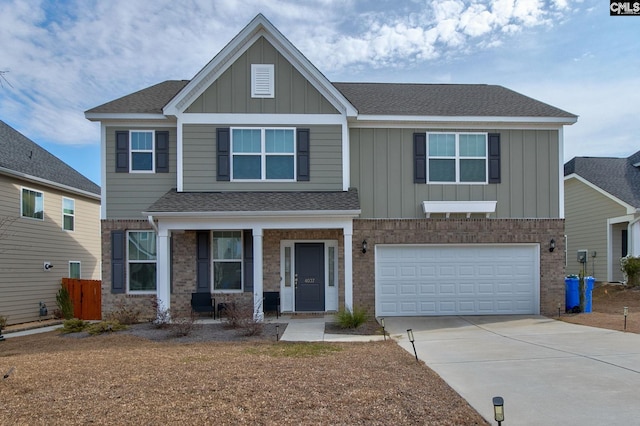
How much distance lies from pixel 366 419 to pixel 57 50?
45.8ft

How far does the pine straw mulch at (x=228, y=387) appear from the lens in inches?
208

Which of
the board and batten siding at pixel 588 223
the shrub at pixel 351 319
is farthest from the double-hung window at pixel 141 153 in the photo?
A: the board and batten siding at pixel 588 223

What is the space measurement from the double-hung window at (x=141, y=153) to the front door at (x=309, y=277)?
15.9 feet

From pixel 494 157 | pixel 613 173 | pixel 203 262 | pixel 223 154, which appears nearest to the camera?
pixel 223 154

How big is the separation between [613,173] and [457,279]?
40.2ft

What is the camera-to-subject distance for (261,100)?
13.5 m

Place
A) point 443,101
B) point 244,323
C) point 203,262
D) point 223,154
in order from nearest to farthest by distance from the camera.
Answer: point 244,323
point 223,154
point 203,262
point 443,101

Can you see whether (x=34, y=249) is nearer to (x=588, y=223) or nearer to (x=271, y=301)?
(x=271, y=301)

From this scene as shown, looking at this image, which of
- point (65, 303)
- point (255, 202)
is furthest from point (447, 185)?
point (65, 303)

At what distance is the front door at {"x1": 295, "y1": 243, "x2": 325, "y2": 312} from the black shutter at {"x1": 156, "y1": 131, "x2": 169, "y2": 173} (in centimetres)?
439

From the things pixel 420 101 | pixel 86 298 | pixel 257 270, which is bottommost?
pixel 86 298

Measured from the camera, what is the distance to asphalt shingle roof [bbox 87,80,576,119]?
1388 centimetres

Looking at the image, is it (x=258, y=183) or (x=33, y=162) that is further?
(x=33, y=162)

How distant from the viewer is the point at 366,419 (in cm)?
520
